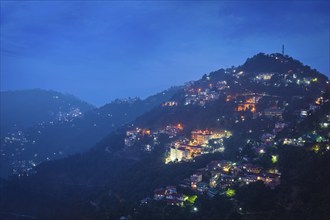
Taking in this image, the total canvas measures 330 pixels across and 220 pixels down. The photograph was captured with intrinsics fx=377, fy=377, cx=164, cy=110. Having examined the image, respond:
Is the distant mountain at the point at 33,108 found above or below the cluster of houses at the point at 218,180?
above

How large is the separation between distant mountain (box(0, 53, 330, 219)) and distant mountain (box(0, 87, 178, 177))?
73.0 ft

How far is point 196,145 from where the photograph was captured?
44250 mm

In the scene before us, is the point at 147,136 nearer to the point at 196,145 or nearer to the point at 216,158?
the point at 196,145

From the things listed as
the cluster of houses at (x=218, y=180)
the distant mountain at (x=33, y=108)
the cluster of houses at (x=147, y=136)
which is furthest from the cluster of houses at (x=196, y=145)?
the distant mountain at (x=33, y=108)

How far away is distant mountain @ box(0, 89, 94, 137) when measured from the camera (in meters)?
126

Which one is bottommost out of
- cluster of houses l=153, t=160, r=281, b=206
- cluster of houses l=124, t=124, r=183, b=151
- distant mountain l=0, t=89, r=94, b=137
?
cluster of houses l=153, t=160, r=281, b=206

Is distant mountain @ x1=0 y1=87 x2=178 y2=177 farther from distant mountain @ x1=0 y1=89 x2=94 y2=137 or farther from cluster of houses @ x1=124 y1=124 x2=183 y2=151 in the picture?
cluster of houses @ x1=124 y1=124 x2=183 y2=151

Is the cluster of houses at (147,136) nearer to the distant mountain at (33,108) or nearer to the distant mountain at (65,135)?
the distant mountain at (65,135)

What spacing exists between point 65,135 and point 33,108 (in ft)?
199

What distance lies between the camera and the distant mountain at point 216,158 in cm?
2614

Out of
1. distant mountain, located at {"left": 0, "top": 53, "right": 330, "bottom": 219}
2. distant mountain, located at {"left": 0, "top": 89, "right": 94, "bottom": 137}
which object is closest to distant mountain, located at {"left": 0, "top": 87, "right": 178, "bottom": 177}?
distant mountain, located at {"left": 0, "top": 89, "right": 94, "bottom": 137}

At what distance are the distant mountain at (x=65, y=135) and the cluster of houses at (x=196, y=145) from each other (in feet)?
120

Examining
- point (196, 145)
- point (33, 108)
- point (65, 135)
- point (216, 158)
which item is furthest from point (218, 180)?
point (33, 108)

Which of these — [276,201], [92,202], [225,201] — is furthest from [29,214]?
[276,201]
